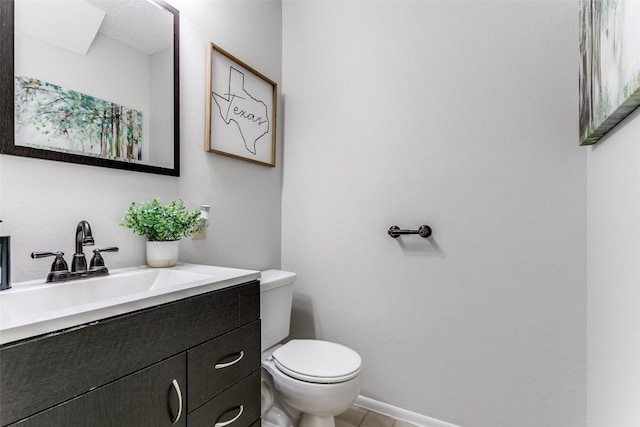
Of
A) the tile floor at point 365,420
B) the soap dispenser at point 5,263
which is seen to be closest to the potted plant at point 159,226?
Answer: the soap dispenser at point 5,263

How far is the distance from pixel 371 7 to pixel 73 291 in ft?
6.26

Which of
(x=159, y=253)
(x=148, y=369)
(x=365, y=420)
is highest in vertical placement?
(x=159, y=253)

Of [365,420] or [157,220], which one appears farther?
[365,420]

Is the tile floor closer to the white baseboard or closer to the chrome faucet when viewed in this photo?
the white baseboard

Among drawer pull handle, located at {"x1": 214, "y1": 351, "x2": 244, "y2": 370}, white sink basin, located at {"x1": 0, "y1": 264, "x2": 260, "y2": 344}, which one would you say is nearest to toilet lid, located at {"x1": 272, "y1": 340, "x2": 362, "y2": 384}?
drawer pull handle, located at {"x1": 214, "y1": 351, "x2": 244, "y2": 370}

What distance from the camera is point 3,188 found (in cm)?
88

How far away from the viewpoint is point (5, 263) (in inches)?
32.7

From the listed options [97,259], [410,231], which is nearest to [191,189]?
[97,259]

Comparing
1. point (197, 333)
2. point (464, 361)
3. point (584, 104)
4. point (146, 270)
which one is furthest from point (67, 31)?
point (464, 361)

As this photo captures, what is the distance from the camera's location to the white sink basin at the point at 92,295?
58 centimetres

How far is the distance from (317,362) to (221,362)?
561 millimetres

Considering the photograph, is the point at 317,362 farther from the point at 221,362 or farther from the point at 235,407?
the point at 221,362

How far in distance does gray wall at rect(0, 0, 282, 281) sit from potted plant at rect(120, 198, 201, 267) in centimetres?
8

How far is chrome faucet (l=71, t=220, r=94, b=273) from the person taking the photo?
0.98 meters
